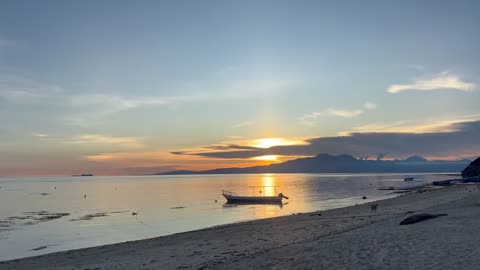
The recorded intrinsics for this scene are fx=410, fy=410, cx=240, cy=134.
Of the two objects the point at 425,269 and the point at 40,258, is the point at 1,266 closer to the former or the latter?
the point at 40,258

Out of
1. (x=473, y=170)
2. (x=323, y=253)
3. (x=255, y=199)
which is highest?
(x=473, y=170)

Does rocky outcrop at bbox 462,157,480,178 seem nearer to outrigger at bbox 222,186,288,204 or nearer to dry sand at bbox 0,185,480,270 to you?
outrigger at bbox 222,186,288,204

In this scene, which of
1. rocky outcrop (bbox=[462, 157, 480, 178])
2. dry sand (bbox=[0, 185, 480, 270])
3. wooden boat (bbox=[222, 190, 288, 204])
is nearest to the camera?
dry sand (bbox=[0, 185, 480, 270])

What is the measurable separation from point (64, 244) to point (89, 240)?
2961 millimetres

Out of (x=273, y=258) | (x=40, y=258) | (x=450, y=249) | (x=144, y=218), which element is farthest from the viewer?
(x=144, y=218)

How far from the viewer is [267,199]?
310 feet

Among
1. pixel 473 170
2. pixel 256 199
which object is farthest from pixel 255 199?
pixel 473 170

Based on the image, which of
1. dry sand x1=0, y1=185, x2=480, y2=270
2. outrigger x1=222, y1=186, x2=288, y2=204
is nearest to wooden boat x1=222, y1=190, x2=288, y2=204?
outrigger x1=222, y1=186, x2=288, y2=204

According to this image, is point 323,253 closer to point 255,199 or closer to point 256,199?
point 256,199

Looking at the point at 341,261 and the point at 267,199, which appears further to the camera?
the point at 267,199

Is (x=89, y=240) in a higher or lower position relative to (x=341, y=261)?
lower

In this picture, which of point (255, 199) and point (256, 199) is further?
point (255, 199)

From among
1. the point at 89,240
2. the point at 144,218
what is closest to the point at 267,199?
the point at 144,218

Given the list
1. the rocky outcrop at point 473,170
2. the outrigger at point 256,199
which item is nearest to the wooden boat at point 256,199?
the outrigger at point 256,199
